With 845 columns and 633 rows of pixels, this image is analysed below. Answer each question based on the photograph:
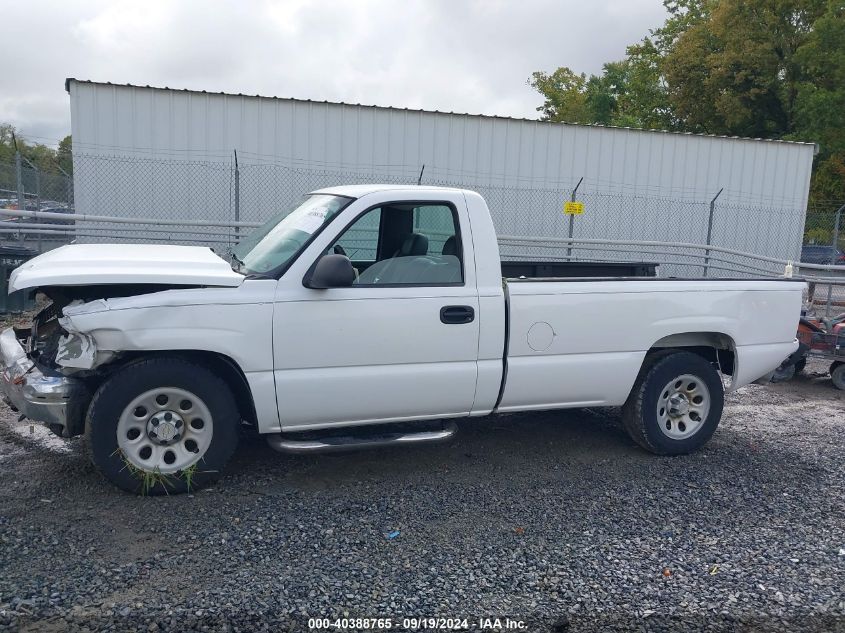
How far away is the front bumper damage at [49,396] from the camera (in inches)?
174

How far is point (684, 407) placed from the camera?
5.90 m

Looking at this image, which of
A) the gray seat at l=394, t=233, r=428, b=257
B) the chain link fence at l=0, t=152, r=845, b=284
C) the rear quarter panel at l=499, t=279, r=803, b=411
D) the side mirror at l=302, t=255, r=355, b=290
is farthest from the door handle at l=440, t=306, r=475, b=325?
the chain link fence at l=0, t=152, r=845, b=284

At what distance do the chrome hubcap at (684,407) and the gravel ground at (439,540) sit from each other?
219 millimetres

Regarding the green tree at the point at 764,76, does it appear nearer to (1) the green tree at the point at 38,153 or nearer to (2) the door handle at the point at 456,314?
(1) the green tree at the point at 38,153

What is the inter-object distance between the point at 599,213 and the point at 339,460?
11.8m

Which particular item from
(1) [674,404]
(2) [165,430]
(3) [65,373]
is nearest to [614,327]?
(1) [674,404]

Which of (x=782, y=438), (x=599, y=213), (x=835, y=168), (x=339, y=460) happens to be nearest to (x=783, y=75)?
(x=835, y=168)

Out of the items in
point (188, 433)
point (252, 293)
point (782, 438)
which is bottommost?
point (782, 438)

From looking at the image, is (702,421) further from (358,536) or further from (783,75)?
(783,75)

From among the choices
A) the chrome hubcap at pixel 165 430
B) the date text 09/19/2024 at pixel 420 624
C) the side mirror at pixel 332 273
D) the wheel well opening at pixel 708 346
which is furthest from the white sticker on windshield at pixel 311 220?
the wheel well opening at pixel 708 346

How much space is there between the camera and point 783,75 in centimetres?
3553

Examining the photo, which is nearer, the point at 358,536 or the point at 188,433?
the point at 358,536

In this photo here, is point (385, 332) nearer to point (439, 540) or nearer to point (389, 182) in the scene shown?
point (439, 540)

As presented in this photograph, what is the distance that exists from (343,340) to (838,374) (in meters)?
6.31
